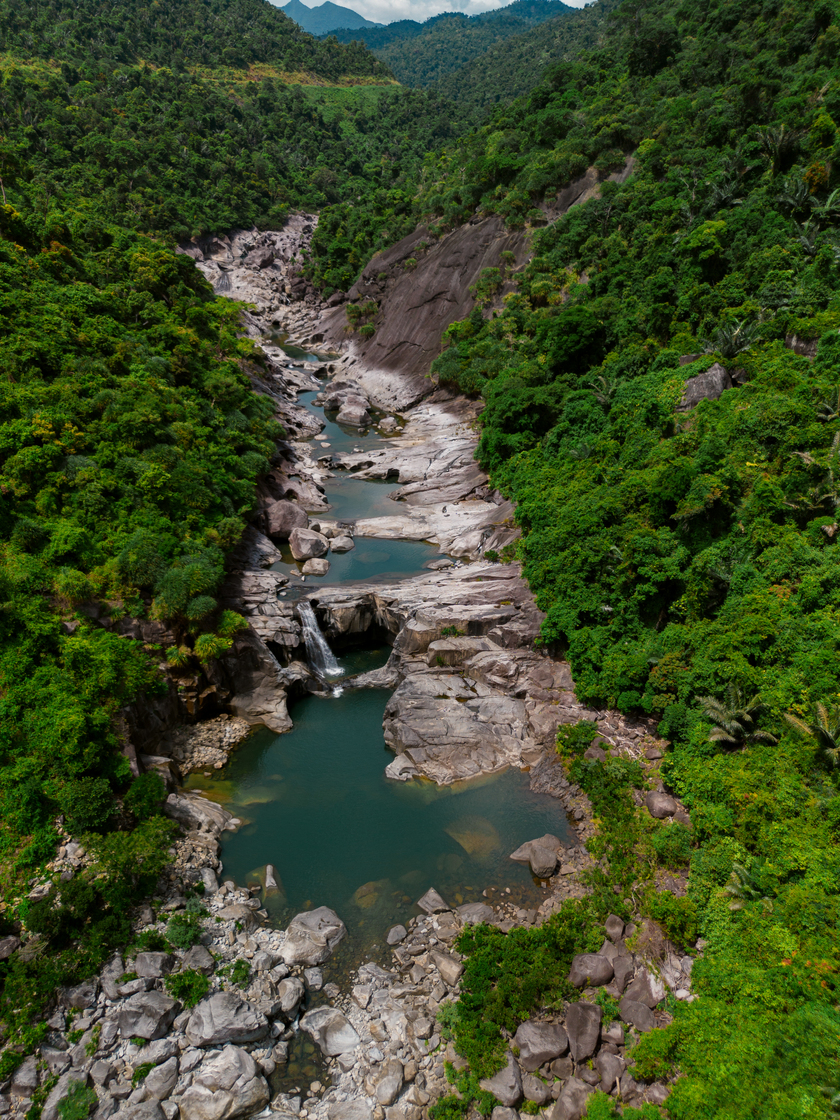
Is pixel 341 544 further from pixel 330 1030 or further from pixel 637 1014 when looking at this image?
pixel 637 1014

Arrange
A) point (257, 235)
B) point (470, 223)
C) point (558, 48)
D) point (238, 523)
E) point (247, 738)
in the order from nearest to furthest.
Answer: point (247, 738) → point (238, 523) → point (470, 223) → point (257, 235) → point (558, 48)

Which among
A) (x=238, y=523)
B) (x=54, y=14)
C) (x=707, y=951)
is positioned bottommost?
(x=707, y=951)

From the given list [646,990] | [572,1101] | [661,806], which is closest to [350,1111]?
[572,1101]

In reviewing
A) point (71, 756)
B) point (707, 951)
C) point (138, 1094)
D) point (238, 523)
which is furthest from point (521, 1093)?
point (238, 523)

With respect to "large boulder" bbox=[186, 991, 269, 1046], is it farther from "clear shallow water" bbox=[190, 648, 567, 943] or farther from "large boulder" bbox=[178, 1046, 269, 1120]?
"clear shallow water" bbox=[190, 648, 567, 943]

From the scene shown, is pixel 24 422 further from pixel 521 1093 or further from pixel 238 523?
pixel 521 1093

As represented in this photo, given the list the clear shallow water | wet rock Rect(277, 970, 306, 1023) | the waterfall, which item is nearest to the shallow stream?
the clear shallow water
